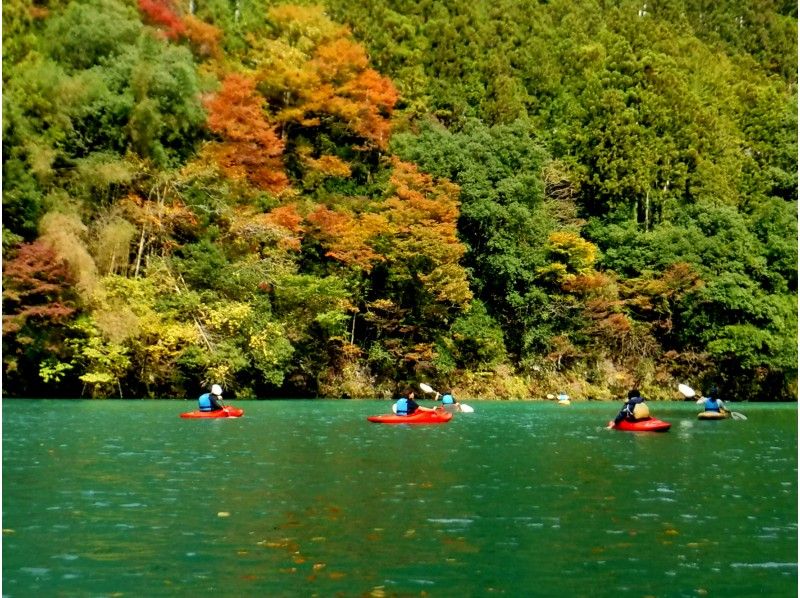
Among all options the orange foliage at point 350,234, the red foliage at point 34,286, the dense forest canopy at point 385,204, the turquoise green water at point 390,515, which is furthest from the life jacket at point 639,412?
the red foliage at point 34,286

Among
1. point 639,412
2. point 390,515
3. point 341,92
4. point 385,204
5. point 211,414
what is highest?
point 341,92

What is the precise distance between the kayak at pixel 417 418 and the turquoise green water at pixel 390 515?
4001 millimetres

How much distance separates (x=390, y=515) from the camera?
13031 millimetres

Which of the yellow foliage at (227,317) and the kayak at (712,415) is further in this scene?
the yellow foliage at (227,317)

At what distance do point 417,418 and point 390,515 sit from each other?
1649 centimetres

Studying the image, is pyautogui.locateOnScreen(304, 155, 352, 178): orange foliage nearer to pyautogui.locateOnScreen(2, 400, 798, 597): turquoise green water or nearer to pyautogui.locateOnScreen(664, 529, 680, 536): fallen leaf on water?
pyautogui.locateOnScreen(2, 400, 798, 597): turquoise green water

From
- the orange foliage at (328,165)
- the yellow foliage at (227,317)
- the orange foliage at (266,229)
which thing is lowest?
the yellow foliage at (227,317)

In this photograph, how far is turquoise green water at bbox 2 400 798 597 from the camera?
32.0 feet

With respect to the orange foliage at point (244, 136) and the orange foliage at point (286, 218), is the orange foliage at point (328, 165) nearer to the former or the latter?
the orange foliage at point (244, 136)

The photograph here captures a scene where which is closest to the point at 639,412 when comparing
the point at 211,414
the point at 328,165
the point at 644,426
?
the point at 644,426

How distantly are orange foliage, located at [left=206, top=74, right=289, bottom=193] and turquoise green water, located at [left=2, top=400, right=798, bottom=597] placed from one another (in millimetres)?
21568

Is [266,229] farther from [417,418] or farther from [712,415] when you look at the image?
[712,415]

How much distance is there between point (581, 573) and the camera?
1007 centimetres

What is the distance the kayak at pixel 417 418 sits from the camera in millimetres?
28969
